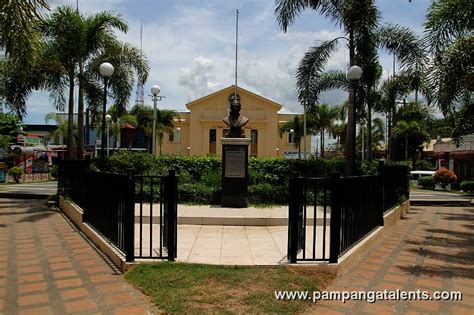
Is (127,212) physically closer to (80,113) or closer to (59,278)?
(59,278)

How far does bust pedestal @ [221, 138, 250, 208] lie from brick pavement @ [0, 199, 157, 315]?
4.13 metres

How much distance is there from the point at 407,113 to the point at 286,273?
37.3m

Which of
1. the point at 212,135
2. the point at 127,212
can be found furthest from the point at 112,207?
the point at 212,135

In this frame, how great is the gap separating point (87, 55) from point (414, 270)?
12389mm

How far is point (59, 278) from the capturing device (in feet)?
17.1

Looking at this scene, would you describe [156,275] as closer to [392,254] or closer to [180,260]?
[180,260]

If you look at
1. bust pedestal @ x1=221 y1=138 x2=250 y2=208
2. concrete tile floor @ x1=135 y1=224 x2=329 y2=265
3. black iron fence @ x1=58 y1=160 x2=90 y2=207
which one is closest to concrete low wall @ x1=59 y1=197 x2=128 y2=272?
black iron fence @ x1=58 y1=160 x2=90 y2=207

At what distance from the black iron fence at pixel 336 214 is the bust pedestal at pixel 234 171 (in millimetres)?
3044

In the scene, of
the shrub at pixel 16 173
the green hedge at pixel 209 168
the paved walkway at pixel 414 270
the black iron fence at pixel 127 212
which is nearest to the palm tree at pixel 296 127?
the shrub at pixel 16 173

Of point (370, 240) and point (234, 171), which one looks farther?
point (234, 171)

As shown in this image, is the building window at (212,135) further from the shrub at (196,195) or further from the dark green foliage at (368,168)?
the shrub at (196,195)

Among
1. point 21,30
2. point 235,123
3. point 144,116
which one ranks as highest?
point 144,116

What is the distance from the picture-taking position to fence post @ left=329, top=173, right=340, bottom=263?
18.2 ft

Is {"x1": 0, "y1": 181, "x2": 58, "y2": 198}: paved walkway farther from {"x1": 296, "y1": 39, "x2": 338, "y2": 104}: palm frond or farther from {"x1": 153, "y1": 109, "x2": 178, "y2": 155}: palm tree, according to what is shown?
{"x1": 153, "y1": 109, "x2": 178, "y2": 155}: palm tree
